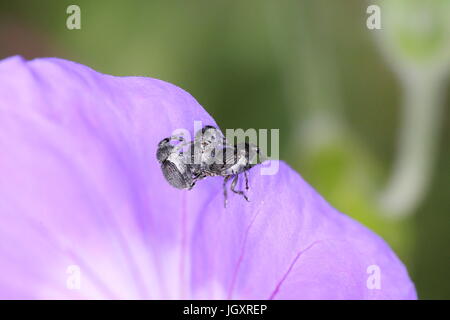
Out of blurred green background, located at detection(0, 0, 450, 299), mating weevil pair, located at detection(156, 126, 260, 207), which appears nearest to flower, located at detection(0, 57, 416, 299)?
mating weevil pair, located at detection(156, 126, 260, 207)

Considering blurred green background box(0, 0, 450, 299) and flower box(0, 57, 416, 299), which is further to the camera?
blurred green background box(0, 0, 450, 299)

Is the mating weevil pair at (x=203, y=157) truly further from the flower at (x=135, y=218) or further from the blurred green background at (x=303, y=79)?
the blurred green background at (x=303, y=79)

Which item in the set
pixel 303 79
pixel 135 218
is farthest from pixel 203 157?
pixel 303 79

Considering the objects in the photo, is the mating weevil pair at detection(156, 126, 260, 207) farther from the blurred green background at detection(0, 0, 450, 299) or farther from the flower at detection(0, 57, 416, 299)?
the blurred green background at detection(0, 0, 450, 299)

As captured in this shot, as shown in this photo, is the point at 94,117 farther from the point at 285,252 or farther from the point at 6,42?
the point at 6,42
